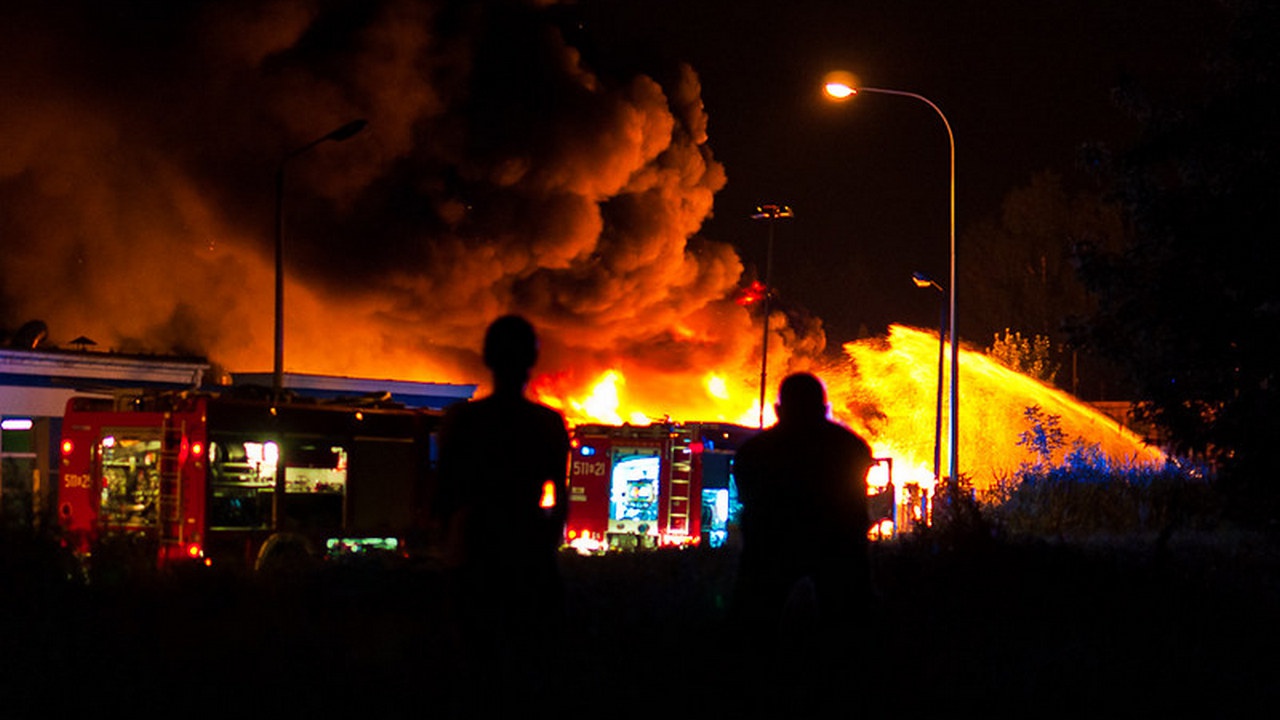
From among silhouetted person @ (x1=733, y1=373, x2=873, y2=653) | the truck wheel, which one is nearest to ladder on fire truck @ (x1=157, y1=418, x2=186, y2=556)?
the truck wheel

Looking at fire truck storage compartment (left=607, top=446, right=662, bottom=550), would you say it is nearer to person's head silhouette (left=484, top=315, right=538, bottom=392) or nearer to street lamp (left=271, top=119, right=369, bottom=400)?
street lamp (left=271, top=119, right=369, bottom=400)

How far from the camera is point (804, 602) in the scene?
266 inches

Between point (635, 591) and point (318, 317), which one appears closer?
point (635, 591)

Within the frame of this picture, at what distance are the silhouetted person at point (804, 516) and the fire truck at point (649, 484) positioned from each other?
50.8 feet

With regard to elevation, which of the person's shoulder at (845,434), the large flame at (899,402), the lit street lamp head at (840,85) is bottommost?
the person's shoulder at (845,434)

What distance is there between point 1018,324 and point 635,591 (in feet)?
175

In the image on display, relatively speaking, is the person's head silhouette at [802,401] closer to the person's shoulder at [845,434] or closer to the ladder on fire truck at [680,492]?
the person's shoulder at [845,434]

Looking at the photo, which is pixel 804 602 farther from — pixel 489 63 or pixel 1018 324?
pixel 1018 324

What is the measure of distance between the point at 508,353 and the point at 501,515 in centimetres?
58

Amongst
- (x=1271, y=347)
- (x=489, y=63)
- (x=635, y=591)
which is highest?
(x=489, y=63)

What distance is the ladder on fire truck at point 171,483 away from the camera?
14930mm

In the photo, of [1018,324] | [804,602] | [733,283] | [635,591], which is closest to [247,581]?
[635,591]

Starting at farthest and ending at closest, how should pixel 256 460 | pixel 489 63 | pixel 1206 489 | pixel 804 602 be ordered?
pixel 489 63 < pixel 1206 489 < pixel 256 460 < pixel 804 602

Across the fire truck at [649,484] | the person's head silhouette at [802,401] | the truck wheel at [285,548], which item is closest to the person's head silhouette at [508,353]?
the person's head silhouette at [802,401]
